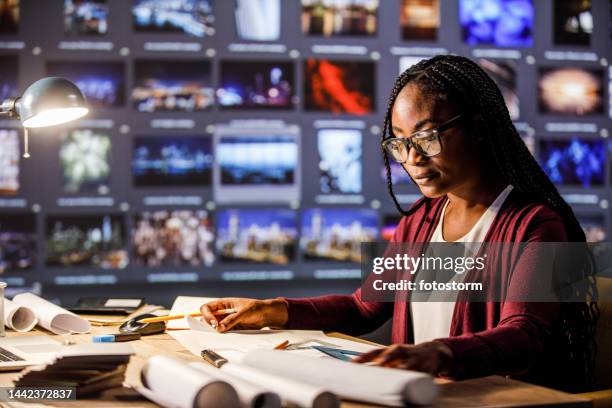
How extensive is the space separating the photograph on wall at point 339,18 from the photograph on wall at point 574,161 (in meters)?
1.09

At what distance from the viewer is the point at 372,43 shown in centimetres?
376

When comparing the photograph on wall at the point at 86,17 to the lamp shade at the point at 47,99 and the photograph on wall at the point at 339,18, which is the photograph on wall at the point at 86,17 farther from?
the lamp shade at the point at 47,99

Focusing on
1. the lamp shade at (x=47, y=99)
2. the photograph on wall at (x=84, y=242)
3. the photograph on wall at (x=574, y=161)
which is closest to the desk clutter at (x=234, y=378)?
the lamp shade at (x=47, y=99)

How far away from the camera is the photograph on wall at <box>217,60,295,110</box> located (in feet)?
11.9

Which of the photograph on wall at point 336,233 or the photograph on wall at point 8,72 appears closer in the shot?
the photograph on wall at point 8,72

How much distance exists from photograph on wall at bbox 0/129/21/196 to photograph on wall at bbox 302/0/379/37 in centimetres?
146

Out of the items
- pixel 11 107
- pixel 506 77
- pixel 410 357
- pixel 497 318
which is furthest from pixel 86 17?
pixel 410 357

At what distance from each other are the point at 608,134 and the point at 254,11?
6.34 feet

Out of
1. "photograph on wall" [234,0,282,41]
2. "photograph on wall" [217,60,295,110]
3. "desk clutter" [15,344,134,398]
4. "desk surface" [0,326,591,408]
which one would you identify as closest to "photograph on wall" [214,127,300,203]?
"photograph on wall" [217,60,295,110]

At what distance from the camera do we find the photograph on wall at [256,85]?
143 inches

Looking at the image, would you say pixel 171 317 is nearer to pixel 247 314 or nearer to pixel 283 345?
pixel 247 314

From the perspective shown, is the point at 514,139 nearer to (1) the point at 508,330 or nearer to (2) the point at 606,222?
(1) the point at 508,330

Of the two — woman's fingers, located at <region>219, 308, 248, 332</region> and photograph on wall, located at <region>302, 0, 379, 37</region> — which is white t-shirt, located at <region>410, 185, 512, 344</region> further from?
photograph on wall, located at <region>302, 0, 379, 37</region>

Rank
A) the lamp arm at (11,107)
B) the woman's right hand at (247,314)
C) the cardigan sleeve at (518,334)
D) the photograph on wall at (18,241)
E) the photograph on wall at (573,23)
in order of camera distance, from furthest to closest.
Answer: the photograph on wall at (573,23) → the photograph on wall at (18,241) → the lamp arm at (11,107) → the woman's right hand at (247,314) → the cardigan sleeve at (518,334)
